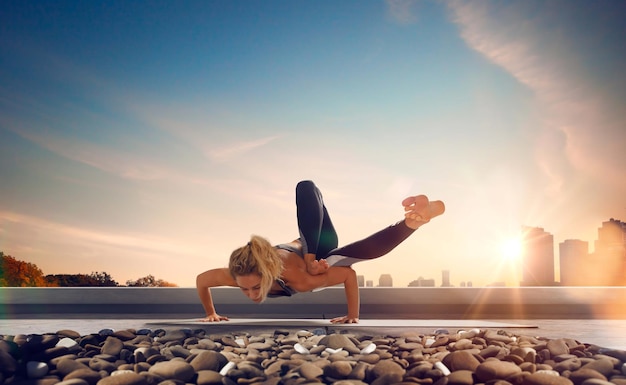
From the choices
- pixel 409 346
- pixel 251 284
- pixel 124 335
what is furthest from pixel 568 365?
pixel 124 335

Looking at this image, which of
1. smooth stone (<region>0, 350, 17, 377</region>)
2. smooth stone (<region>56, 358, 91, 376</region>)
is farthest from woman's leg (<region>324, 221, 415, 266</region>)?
smooth stone (<region>0, 350, 17, 377</region>)

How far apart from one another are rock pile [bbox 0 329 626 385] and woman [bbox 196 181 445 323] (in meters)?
0.54

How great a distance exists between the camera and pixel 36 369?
7.47 feet

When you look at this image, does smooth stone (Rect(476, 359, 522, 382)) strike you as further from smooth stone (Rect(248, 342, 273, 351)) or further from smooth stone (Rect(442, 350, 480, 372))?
smooth stone (Rect(248, 342, 273, 351))

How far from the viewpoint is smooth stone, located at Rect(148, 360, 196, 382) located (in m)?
2.14

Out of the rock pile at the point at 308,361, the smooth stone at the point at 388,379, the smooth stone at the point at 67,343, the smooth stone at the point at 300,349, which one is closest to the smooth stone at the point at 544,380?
the rock pile at the point at 308,361

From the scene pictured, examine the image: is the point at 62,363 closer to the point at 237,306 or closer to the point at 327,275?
the point at 327,275

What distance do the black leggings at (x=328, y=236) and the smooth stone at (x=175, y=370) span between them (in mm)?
1586

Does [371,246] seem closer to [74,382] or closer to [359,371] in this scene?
[359,371]

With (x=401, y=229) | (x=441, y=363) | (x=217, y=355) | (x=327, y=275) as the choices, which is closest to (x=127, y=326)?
(x=327, y=275)

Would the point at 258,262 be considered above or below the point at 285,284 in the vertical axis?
above

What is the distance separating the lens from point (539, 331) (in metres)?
3.57

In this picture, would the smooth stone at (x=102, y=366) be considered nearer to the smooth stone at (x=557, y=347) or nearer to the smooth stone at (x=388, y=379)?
the smooth stone at (x=388, y=379)

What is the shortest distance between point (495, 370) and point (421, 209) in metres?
1.85
